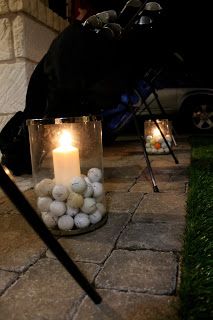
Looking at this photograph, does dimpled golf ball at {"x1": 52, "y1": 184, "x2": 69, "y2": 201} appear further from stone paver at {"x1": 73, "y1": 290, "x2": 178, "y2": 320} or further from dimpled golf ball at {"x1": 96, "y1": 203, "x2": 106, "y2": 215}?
stone paver at {"x1": 73, "y1": 290, "x2": 178, "y2": 320}

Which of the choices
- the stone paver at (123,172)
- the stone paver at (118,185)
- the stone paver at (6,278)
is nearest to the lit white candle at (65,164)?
the stone paver at (6,278)

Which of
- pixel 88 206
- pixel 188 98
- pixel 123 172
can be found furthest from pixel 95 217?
pixel 188 98

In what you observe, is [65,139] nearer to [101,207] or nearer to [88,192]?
[88,192]

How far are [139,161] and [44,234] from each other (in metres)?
2.84

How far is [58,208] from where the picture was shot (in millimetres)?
1506

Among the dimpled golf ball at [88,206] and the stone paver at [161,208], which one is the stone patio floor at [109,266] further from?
the dimpled golf ball at [88,206]

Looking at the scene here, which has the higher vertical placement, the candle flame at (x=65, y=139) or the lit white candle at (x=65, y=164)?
the candle flame at (x=65, y=139)

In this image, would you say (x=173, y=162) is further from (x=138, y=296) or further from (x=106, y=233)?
(x=138, y=296)

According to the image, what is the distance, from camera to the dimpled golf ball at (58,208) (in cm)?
150

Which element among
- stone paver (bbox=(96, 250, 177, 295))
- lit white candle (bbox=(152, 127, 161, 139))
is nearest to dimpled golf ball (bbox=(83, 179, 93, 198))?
stone paver (bbox=(96, 250, 177, 295))

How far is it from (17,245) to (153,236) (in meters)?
0.64

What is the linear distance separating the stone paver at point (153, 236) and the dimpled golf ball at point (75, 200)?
258mm

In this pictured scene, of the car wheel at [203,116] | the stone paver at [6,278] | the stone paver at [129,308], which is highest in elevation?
the stone paver at [129,308]

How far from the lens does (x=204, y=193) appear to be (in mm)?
1983
